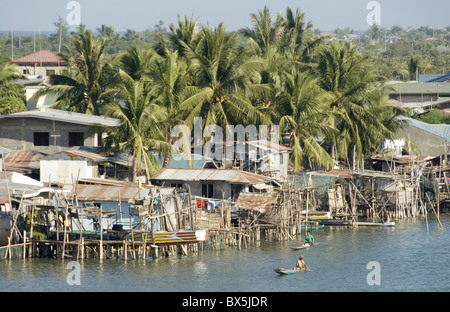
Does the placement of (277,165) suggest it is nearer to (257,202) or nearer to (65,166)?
(257,202)

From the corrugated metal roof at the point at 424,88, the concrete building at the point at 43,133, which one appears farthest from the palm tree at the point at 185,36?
the corrugated metal roof at the point at 424,88

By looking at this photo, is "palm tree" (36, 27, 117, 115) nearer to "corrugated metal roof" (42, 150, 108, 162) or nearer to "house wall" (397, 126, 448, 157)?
"corrugated metal roof" (42, 150, 108, 162)

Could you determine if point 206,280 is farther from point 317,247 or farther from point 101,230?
point 317,247

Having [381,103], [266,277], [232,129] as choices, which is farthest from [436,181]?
[266,277]

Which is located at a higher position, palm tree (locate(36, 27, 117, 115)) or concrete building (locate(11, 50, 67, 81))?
concrete building (locate(11, 50, 67, 81))

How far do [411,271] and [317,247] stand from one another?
5448 millimetres

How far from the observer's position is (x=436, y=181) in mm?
48094

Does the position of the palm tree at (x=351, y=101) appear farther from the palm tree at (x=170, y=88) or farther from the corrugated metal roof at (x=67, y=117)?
Result: the corrugated metal roof at (x=67, y=117)

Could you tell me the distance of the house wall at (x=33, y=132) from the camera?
143ft

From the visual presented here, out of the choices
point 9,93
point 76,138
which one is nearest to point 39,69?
point 9,93

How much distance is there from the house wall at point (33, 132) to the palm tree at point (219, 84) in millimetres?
6246

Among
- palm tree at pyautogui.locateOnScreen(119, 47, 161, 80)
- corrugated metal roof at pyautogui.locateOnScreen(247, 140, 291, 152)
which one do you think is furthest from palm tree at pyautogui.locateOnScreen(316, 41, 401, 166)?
palm tree at pyautogui.locateOnScreen(119, 47, 161, 80)

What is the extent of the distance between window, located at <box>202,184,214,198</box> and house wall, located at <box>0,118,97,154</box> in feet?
26.1

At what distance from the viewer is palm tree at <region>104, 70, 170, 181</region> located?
39438mm
